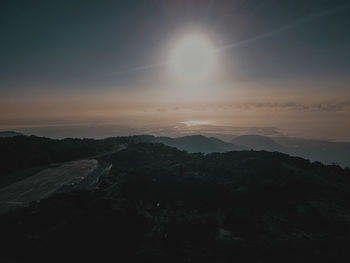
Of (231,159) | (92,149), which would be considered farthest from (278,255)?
(92,149)

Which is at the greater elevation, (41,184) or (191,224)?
(41,184)

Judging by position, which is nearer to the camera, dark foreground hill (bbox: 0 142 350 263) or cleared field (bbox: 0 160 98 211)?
dark foreground hill (bbox: 0 142 350 263)

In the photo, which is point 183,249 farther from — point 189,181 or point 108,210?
point 189,181

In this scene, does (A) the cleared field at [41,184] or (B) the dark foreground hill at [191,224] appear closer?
(B) the dark foreground hill at [191,224]
